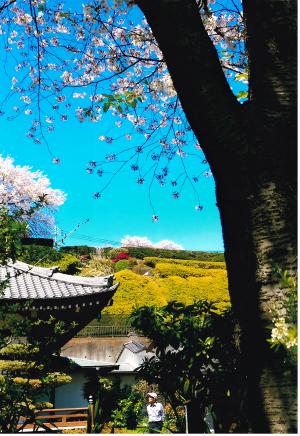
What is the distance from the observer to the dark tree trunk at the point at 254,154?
187 cm

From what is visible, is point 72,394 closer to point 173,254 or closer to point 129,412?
point 129,412

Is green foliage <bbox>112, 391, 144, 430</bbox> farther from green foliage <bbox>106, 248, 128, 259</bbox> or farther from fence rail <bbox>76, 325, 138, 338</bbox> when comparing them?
green foliage <bbox>106, 248, 128, 259</bbox>

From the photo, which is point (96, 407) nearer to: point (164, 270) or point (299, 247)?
point (299, 247)

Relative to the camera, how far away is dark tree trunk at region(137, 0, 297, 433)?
187 centimetres

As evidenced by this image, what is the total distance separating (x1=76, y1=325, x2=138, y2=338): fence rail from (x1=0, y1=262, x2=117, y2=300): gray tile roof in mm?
11385

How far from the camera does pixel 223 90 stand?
2121 mm

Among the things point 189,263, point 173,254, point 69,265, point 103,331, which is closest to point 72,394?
point 103,331

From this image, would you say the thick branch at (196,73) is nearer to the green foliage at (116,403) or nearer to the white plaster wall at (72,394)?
the green foliage at (116,403)

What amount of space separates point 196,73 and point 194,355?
113 inches

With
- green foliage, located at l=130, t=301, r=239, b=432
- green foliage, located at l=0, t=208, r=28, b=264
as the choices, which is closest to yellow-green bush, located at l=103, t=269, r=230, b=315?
green foliage, located at l=130, t=301, r=239, b=432

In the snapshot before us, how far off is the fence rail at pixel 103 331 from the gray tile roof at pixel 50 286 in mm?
11385

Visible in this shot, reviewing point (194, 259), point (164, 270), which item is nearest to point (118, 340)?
point (164, 270)

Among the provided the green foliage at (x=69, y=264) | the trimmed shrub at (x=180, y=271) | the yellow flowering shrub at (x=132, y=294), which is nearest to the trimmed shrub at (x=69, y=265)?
the green foliage at (x=69, y=264)

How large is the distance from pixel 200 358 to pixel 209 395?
1.10 feet
